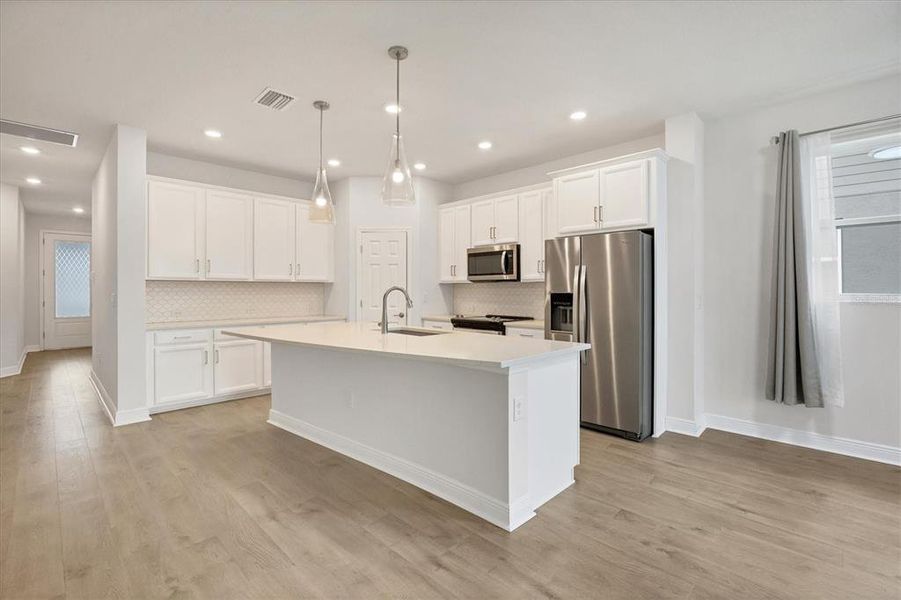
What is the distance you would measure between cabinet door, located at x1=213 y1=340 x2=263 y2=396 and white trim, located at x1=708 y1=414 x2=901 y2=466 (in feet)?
15.4

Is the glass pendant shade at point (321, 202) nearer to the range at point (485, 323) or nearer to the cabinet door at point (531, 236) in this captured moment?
the range at point (485, 323)

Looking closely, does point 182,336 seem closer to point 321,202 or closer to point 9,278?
point 321,202

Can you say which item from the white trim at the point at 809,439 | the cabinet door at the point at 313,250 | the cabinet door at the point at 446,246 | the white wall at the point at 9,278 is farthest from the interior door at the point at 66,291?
the white trim at the point at 809,439

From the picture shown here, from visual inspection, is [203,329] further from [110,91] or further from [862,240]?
[862,240]

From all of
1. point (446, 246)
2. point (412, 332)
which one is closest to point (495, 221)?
point (446, 246)

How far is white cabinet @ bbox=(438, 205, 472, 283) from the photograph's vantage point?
5633mm

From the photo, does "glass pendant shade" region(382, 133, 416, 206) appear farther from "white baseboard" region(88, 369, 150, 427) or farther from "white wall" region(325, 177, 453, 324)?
"white baseboard" region(88, 369, 150, 427)

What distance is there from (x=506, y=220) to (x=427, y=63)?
2.47 metres

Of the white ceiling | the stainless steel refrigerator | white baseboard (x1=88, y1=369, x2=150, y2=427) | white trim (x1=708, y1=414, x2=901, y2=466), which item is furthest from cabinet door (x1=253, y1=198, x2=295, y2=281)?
white trim (x1=708, y1=414, x2=901, y2=466)

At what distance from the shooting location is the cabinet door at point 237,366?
475cm

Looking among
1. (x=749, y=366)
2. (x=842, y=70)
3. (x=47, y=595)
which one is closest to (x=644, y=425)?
(x=749, y=366)

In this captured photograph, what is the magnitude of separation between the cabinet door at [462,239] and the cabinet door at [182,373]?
303 centimetres

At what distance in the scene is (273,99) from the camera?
135 inches

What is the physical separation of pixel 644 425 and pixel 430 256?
3.38m
